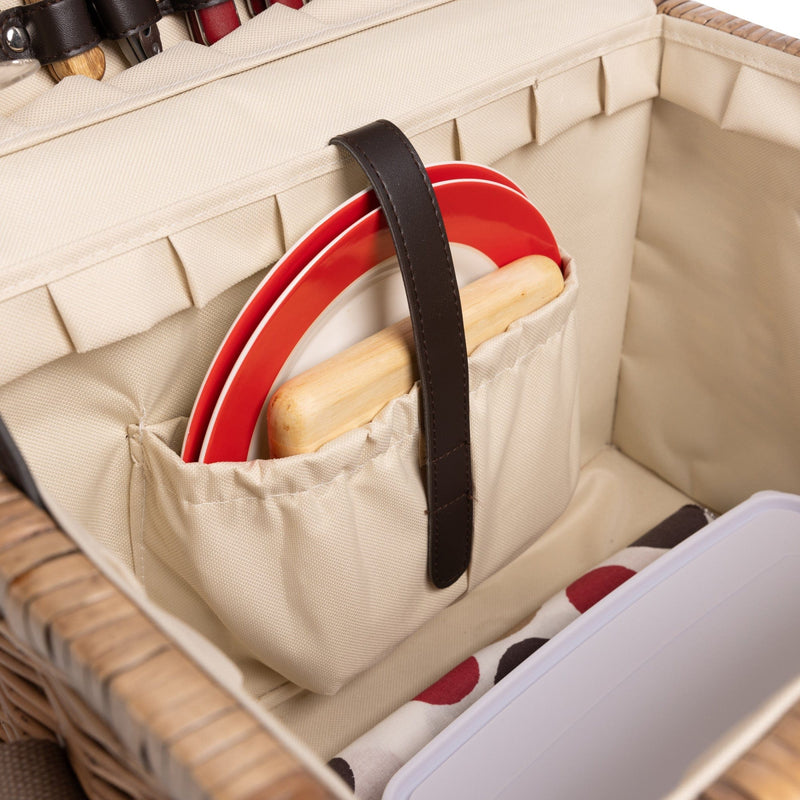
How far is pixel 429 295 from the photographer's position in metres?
0.43

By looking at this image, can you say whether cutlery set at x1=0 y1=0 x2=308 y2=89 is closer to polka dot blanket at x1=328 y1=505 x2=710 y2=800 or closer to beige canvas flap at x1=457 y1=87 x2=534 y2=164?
beige canvas flap at x1=457 y1=87 x2=534 y2=164

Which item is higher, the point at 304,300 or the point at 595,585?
the point at 304,300

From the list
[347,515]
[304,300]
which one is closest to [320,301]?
[304,300]

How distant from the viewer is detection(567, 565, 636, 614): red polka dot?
0.65 metres

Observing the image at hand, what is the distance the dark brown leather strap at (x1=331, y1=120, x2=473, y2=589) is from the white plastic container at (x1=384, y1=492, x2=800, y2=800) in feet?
0.46

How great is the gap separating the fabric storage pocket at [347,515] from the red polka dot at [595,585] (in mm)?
92

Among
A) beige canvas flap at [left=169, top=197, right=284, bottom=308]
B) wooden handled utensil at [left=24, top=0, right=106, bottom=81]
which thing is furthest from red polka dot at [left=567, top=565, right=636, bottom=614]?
wooden handled utensil at [left=24, top=0, right=106, bottom=81]

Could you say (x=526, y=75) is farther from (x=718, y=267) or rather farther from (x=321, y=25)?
(x=718, y=267)

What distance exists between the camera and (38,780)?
1.00 feet

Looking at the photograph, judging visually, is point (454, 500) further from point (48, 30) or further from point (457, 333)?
point (48, 30)

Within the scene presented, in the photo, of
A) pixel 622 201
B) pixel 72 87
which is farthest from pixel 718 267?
pixel 72 87

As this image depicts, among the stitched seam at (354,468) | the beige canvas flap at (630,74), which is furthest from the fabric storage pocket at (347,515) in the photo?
the beige canvas flap at (630,74)

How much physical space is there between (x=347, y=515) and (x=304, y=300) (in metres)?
0.12

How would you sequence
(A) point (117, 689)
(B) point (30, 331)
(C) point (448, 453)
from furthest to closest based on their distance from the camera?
(C) point (448, 453), (B) point (30, 331), (A) point (117, 689)
